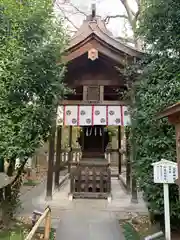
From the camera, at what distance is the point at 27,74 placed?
16.3 ft

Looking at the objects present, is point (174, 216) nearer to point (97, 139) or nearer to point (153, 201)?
point (153, 201)

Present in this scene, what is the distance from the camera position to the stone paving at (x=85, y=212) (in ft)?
16.1

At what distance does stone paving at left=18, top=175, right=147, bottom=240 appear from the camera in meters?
4.90

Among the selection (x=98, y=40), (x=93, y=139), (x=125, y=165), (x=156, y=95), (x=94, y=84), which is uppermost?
(x=98, y=40)

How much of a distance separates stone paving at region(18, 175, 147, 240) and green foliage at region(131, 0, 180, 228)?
45.1 inches

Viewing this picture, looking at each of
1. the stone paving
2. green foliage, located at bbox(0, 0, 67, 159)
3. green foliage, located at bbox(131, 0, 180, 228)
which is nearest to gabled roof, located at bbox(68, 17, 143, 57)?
green foliage, located at bbox(131, 0, 180, 228)

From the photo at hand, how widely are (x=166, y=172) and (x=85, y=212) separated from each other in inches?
113

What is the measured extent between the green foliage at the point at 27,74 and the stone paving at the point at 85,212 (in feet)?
6.15

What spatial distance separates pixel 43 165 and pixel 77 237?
13825mm

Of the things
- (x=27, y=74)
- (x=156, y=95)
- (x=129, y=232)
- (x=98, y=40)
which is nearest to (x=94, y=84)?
(x=98, y=40)

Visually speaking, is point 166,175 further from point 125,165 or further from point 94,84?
point 125,165

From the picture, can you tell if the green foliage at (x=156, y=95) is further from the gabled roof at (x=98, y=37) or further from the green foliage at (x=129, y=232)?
the gabled roof at (x=98, y=37)

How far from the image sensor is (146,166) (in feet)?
17.5

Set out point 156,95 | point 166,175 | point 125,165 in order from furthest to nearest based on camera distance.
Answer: point 125,165 → point 156,95 → point 166,175
